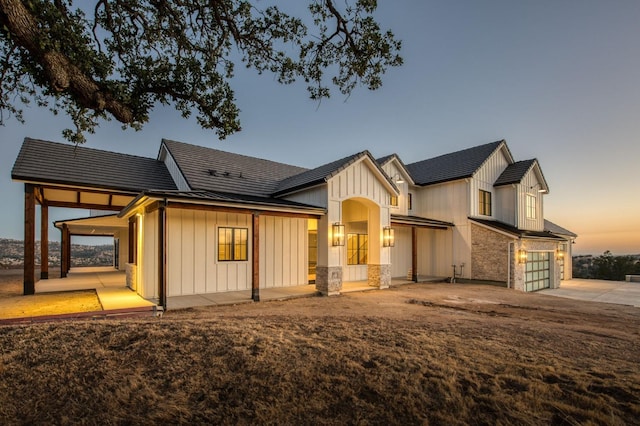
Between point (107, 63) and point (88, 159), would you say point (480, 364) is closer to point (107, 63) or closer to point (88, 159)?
point (107, 63)

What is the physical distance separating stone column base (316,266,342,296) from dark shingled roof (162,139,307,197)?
4529 mm

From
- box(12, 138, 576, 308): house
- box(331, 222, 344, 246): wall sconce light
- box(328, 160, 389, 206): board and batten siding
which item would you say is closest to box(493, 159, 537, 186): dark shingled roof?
box(12, 138, 576, 308): house

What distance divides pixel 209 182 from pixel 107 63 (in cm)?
684

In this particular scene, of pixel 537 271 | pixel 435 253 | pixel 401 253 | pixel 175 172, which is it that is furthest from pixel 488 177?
pixel 175 172

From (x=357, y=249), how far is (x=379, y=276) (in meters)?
2.65

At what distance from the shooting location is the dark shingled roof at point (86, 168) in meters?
10.3

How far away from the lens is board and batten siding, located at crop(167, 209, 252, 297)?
980cm

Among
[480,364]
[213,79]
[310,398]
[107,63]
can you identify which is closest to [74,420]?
[310,398]

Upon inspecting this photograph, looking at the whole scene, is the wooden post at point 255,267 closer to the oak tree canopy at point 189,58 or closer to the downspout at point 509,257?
the oak tree canopy at point 189,58

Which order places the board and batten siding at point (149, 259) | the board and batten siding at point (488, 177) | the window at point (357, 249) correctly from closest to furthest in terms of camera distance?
the board and batten siding at point (149, 259), the window at point (357, 249), the board and batten siding at point (488, 177)

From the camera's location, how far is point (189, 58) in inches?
260

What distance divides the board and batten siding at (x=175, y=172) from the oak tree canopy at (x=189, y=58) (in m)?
5.46

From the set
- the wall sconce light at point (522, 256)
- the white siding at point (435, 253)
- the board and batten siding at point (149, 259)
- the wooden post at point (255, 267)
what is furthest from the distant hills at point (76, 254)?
the wall sconce light at point (522, 256)

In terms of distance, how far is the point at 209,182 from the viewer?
12320 mm
